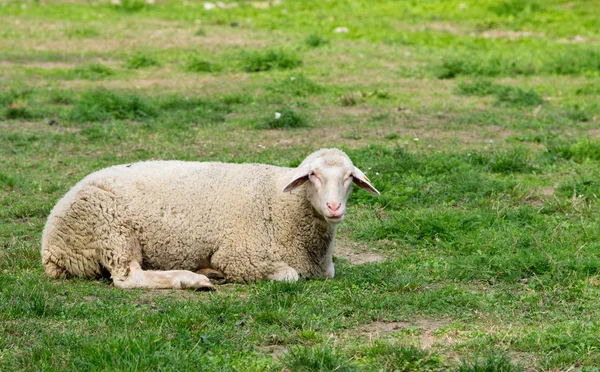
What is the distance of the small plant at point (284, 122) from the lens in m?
11.5

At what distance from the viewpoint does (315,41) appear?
1725cm

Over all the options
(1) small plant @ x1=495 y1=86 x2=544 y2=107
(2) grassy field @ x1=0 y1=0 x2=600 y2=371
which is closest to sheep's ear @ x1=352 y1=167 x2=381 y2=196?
(2) grassy field @ x1=0 y1=0 x2=600 y2=371

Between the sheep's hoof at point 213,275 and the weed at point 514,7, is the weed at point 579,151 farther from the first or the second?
the weed at point 514,7

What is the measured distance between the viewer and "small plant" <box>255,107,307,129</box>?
11516 millimetres

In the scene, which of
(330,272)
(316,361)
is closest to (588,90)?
(330,272)

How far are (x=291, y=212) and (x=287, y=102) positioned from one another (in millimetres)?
6278

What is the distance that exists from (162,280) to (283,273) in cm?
82

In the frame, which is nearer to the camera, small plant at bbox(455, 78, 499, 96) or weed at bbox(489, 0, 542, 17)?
small plant at bbox(455, 78, 499, 96)

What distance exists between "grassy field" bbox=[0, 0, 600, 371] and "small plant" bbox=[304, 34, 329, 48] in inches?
2.1

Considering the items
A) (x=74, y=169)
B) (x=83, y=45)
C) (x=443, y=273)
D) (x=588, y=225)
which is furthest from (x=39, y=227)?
(x=83, y=45)

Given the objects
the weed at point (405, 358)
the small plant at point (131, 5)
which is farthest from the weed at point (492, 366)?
the small plant at point (131, 5)

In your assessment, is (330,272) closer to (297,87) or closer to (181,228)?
(181,228)

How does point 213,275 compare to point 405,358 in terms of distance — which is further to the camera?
point 213,275

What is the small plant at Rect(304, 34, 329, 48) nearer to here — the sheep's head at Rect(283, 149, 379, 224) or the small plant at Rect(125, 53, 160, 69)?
the small plant at Rect(125, 53, 160, 69)
